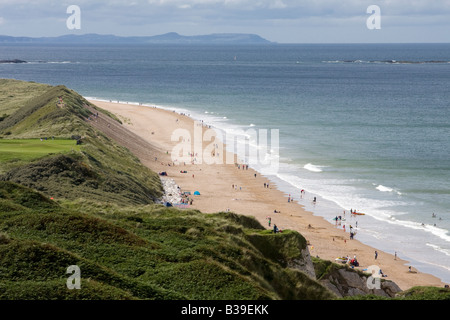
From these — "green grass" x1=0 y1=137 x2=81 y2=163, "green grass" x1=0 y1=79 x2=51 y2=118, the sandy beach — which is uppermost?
"green grass" x1=0 y1=79 x2=51 y2=118

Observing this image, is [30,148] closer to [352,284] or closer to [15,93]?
[352,284]

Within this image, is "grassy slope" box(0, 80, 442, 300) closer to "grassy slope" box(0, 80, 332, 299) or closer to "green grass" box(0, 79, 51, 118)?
"grassy slope" box(0, 80, 332, 299)

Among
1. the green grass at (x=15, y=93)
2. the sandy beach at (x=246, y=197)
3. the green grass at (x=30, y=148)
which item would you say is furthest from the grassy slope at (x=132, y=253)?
the green grass at (x=15, y=93)

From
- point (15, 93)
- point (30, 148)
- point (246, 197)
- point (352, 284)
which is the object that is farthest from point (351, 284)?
point (15, 93)

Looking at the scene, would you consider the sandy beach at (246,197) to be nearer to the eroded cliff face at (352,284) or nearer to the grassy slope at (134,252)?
the eroded cliff face at (352,284)

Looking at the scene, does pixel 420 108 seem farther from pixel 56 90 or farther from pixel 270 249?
pixel 270 249

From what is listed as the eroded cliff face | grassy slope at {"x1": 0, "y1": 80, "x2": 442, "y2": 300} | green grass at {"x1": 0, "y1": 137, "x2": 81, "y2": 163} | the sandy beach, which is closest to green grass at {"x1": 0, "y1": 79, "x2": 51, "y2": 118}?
the sandy beach
